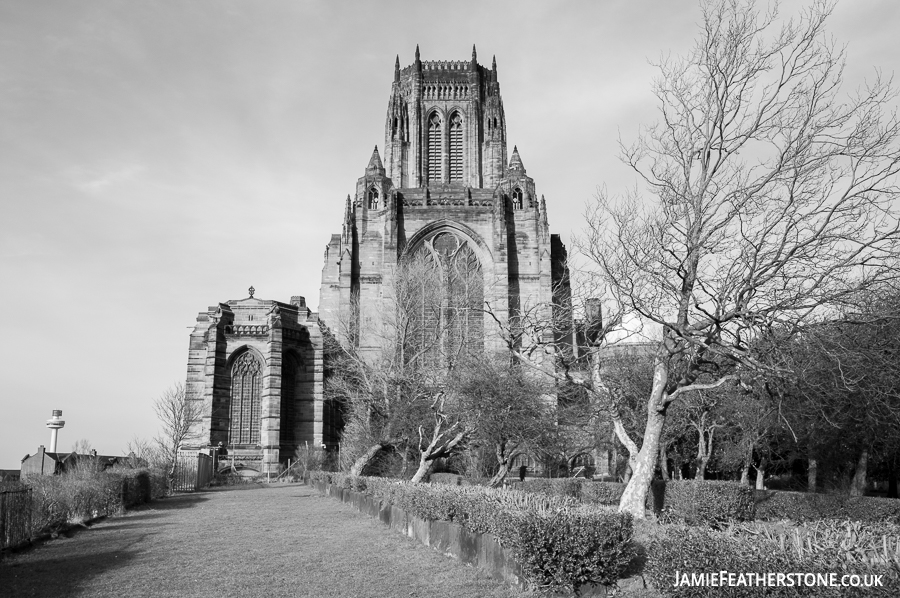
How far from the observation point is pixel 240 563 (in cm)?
1052

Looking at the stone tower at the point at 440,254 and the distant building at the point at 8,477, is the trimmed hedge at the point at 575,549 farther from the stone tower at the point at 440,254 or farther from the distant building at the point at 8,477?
the stone tower at the point at 440,254

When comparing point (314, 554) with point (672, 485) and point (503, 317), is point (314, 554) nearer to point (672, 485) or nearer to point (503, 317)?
point (672, 485)

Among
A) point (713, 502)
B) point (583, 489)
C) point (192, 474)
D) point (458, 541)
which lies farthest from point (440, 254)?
point (458, 541)

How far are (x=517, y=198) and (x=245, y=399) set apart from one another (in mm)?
20417

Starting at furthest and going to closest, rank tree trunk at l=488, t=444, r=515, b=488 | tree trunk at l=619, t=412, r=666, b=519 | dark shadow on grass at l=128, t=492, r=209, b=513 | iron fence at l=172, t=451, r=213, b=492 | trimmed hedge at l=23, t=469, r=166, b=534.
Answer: iron fence at l=172, t=451, r=213, b=492 → dark shadow on grass at l=128, t=492, r=209, b=513 → tree trunk at l=488, t=444, r=515, b=488 → trimmed hedge at l=23, t=469, r=166, b=534 → tree trunk at l=619, t=412, r=666, b=519

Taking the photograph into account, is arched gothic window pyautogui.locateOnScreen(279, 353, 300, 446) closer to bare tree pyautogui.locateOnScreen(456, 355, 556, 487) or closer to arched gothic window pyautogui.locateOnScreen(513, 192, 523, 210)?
arched gothic window pyautogui.locateOnScreen(513, 192, 523, 210)

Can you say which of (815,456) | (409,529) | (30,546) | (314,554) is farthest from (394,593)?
(815,456)

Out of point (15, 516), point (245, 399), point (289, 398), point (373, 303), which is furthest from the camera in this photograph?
point (373, 303)

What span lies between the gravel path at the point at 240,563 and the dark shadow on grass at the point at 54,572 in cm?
1

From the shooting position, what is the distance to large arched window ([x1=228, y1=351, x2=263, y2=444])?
39031 mm

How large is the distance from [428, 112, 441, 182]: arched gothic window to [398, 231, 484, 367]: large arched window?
1073 centimetres

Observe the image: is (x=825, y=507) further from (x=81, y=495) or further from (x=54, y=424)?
(x=54, y=424)

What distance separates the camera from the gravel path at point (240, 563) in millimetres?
Result: 8586

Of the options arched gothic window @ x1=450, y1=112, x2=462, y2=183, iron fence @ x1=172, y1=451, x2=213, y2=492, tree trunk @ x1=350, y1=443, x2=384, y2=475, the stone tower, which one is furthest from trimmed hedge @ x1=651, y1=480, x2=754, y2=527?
arched gothic window @ x1=450, y1=112, x2=462, y2=183
